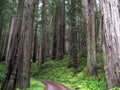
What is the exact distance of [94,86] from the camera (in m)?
15.1

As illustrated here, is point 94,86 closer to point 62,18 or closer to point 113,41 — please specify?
point 113,41

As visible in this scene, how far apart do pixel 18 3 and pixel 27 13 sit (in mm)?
4483

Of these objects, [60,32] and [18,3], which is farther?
[60,32]

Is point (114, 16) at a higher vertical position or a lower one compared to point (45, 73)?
higher

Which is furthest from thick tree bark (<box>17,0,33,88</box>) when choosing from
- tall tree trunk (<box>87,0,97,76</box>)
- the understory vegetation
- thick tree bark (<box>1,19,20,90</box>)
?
tall tree trunk (<box>87,0,97,76</box>)

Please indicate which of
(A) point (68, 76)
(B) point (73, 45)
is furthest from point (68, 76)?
(B) point (73, 45)

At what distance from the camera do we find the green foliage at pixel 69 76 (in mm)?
15540

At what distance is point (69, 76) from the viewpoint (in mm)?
21438

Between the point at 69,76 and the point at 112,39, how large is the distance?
557 inches

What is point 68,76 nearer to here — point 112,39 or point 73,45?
point 73,45

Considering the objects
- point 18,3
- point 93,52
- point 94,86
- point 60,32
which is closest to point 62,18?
point 60,32

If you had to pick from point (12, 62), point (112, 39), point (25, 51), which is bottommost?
point (12, 62)

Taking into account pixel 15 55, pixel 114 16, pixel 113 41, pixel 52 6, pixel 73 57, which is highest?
pixel 52 6

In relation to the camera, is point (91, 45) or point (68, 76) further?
point (68, 76)
